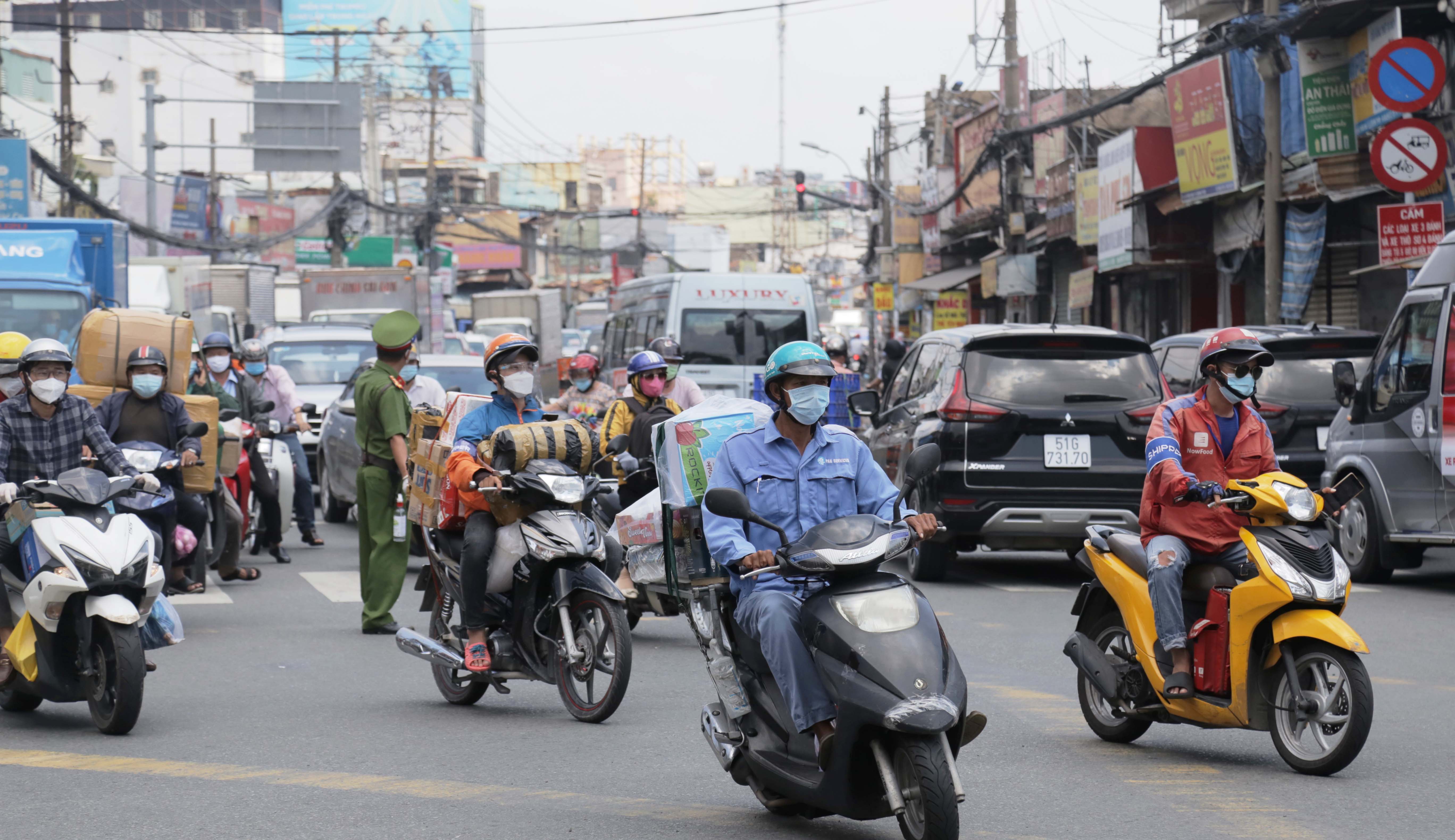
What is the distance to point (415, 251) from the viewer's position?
249 ft

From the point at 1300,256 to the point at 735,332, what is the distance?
7.18 m

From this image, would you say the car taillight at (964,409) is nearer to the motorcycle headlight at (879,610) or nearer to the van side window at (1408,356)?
the van side window at (1408,356)

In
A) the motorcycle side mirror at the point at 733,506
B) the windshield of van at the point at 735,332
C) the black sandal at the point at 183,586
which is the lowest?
the black sandal at the point at 183,586

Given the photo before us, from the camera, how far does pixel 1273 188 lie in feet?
66.8

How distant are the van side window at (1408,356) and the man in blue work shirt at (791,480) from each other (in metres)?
7.64

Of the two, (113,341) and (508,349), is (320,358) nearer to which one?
(113,341)

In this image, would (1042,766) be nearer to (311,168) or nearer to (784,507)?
(784,507)

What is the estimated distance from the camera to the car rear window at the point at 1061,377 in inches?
488

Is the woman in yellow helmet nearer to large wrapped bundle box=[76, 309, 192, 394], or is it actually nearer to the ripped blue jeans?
large wrapped bundle box=[76, 309, 192, 394]

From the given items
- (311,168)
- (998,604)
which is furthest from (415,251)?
(998,604)

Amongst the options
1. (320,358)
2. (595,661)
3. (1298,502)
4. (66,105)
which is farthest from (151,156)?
(1298,502)

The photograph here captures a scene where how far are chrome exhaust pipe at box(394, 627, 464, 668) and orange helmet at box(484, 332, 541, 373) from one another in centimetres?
130

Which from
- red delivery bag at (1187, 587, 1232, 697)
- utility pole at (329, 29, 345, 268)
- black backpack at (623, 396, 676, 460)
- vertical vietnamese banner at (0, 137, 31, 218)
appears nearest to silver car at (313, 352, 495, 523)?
black backpack at (623, 396, 676, 460)

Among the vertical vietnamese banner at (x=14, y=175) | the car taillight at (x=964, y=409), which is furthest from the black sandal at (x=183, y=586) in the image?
the vertical vietnamese banner at (x=14, y=175)
